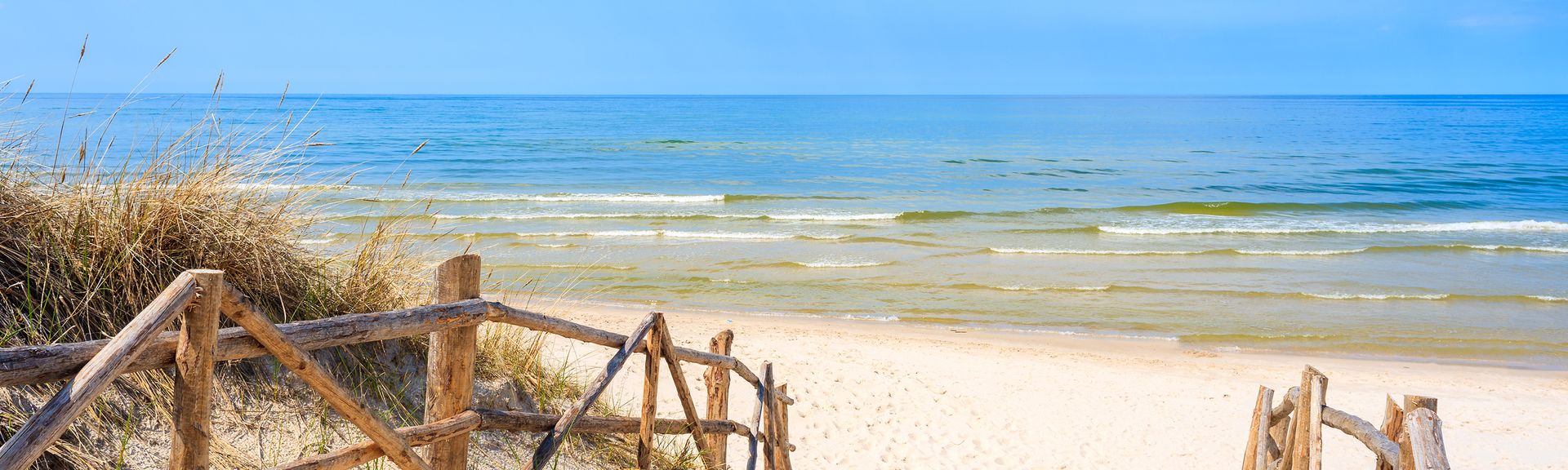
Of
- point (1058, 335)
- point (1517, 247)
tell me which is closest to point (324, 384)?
point (1058, 335)

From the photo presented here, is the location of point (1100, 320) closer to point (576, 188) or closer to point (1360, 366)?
point (1360, 366)

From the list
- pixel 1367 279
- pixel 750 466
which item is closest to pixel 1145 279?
pixel 1367 279

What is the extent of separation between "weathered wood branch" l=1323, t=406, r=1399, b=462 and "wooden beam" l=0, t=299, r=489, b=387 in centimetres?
357

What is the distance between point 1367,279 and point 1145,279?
3.63 metres

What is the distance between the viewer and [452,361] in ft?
10.2

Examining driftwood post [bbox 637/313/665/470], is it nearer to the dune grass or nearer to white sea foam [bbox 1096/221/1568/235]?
the dune grass

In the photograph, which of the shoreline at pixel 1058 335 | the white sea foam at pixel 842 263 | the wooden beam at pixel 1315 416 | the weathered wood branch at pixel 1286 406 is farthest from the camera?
the white sea foam at pixel 842 263

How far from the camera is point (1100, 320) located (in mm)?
11844

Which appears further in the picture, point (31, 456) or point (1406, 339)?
point (1406, 339)

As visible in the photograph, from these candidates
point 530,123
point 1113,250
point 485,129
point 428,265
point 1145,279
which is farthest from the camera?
point 530,123

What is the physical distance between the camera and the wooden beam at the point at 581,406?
11.6ft

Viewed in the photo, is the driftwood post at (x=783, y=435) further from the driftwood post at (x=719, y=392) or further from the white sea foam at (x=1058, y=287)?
the white sea foam at (x=1058, y=287)

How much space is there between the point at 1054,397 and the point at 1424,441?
558 cm

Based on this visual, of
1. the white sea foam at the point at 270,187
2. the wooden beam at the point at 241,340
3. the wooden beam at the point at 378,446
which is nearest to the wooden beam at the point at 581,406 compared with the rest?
the wooden beam at the point at 378,446
